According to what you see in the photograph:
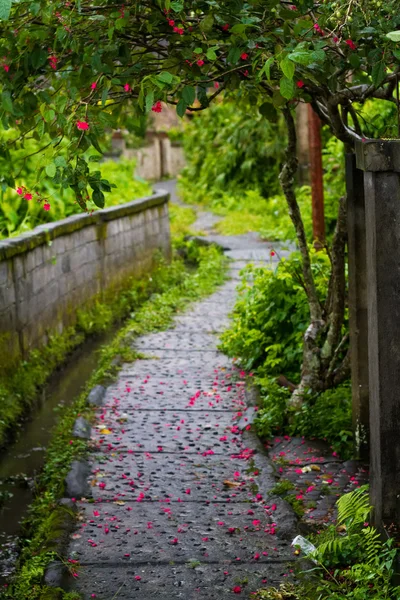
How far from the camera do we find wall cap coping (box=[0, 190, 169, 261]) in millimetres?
8234

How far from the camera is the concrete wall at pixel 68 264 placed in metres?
8.27

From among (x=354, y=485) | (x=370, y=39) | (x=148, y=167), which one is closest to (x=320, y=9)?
(x=370, y=39)

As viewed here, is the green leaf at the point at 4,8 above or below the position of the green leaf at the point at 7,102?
above

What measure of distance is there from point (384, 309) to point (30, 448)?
365 centimetres

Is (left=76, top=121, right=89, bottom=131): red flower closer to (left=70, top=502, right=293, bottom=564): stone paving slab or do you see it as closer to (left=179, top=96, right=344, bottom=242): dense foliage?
(left=70, top=502, right=293, bottom=564): stone paving slab

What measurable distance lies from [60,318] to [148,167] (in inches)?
698

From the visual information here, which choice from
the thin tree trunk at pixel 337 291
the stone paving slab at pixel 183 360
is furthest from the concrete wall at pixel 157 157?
the thin tree trunk at pixel 337 291

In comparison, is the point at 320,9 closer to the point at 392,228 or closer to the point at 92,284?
the point at 392,228

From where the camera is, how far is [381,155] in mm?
4324

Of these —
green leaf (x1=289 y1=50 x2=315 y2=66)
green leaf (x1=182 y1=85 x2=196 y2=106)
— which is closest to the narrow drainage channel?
green leaf (x1=182 y1=85 x2=196 y2=106)

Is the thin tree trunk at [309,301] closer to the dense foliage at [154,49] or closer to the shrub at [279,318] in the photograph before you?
the shrub at [279,318]

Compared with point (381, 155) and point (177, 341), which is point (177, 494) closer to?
point (381, 155)

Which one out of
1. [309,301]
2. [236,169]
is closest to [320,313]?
[309,301]

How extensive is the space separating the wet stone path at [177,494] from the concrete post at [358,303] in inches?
25.3
